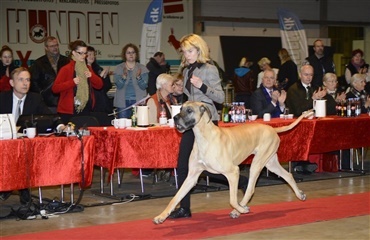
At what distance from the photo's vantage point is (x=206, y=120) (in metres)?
5.95

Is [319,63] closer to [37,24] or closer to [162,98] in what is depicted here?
[162,98]

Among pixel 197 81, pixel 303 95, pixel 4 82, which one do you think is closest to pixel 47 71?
pixel 4 82

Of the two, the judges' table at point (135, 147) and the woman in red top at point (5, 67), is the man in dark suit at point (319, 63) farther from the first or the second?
the judges' table at point (135, 147)

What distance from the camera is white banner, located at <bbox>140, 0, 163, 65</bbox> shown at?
42.0 ft

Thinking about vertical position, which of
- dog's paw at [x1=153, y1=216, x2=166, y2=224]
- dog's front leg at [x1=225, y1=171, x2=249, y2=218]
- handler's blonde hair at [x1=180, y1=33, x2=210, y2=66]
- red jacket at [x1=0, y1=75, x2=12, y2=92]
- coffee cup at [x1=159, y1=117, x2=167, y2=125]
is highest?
handler's blonde hair at [x1=180, y1=33, x2=210, y2=66]

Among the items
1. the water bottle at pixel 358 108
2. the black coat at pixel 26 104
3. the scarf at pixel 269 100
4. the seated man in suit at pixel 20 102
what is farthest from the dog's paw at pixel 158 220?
the water bottle at pixel 358 108

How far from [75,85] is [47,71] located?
1.27 metres

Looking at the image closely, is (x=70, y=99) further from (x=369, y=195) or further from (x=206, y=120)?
(x=369, y=195)

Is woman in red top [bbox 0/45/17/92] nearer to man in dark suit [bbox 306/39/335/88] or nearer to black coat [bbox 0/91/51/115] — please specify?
black coat [bbox 0/91/51/115]

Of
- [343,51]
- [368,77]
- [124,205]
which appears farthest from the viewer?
[343,51]

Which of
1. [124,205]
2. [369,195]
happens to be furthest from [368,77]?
[124,205]

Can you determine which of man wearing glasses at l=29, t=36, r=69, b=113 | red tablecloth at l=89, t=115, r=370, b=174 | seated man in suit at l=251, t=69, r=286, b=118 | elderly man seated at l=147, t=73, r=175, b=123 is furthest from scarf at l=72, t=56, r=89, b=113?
seated man in suit at l=251, t=69, r=286, b=118

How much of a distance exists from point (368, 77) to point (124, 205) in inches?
268

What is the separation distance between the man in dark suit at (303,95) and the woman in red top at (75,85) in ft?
7.82
